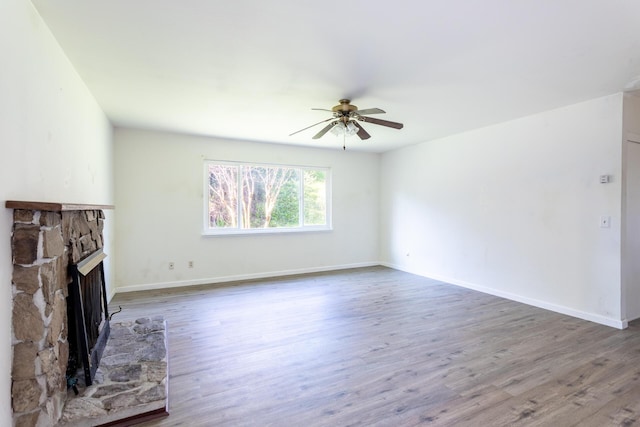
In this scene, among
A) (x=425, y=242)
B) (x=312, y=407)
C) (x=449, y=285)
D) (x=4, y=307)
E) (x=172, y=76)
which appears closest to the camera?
(x=4, y=307)

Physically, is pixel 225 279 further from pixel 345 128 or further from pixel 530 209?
pixel 530 209

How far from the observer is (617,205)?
3.18m

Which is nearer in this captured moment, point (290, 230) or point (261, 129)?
point (261, 129)

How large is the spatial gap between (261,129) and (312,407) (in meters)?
3.58

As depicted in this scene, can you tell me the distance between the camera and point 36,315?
156 centimetres

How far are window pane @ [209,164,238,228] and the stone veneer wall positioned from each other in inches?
134

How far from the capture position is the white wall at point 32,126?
4.76 ft

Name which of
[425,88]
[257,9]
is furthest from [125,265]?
[425,88]

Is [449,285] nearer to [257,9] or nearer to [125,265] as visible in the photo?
[257,9]

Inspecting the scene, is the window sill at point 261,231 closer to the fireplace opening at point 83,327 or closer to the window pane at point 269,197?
the window pane at point 269,197

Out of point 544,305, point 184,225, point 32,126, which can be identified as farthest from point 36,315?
point 544,305

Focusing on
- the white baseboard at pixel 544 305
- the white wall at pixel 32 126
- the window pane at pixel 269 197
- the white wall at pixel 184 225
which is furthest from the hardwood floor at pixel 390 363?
the window pane at pixel 269 197

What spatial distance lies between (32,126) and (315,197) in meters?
4.53

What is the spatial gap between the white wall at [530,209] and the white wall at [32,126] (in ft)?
15.4
